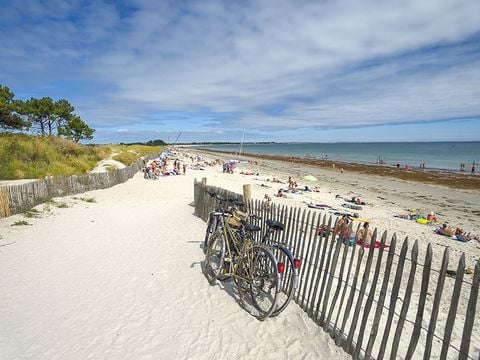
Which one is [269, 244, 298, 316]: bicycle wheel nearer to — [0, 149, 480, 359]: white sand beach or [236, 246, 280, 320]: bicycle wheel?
[236, 246, 280, 320]: bicycle wheel

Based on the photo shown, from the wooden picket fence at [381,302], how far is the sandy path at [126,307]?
370mm

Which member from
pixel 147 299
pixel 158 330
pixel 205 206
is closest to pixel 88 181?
pixel 205 206

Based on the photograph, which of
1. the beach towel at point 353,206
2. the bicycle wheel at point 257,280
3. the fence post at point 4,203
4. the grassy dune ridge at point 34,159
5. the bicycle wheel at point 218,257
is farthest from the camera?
the grassy dune ridge at point 34,159

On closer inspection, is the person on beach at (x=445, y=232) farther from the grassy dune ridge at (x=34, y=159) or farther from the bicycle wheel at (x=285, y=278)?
the grassy dune ridge at (x=34, y=159)

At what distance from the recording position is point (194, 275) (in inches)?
239

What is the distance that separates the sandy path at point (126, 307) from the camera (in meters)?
3.90

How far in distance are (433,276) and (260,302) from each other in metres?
4.77

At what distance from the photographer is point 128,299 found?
17.0 feet

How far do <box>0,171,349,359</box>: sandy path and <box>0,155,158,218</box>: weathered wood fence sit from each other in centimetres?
145

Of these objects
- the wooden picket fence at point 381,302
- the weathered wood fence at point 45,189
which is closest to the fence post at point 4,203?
the weathered wood fence at point 45,189

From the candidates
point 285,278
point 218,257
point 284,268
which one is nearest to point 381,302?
point 284,268

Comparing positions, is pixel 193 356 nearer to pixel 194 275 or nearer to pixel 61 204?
pixel 194 275

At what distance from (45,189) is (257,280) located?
38.9 ft

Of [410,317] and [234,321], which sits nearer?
[234,321]
